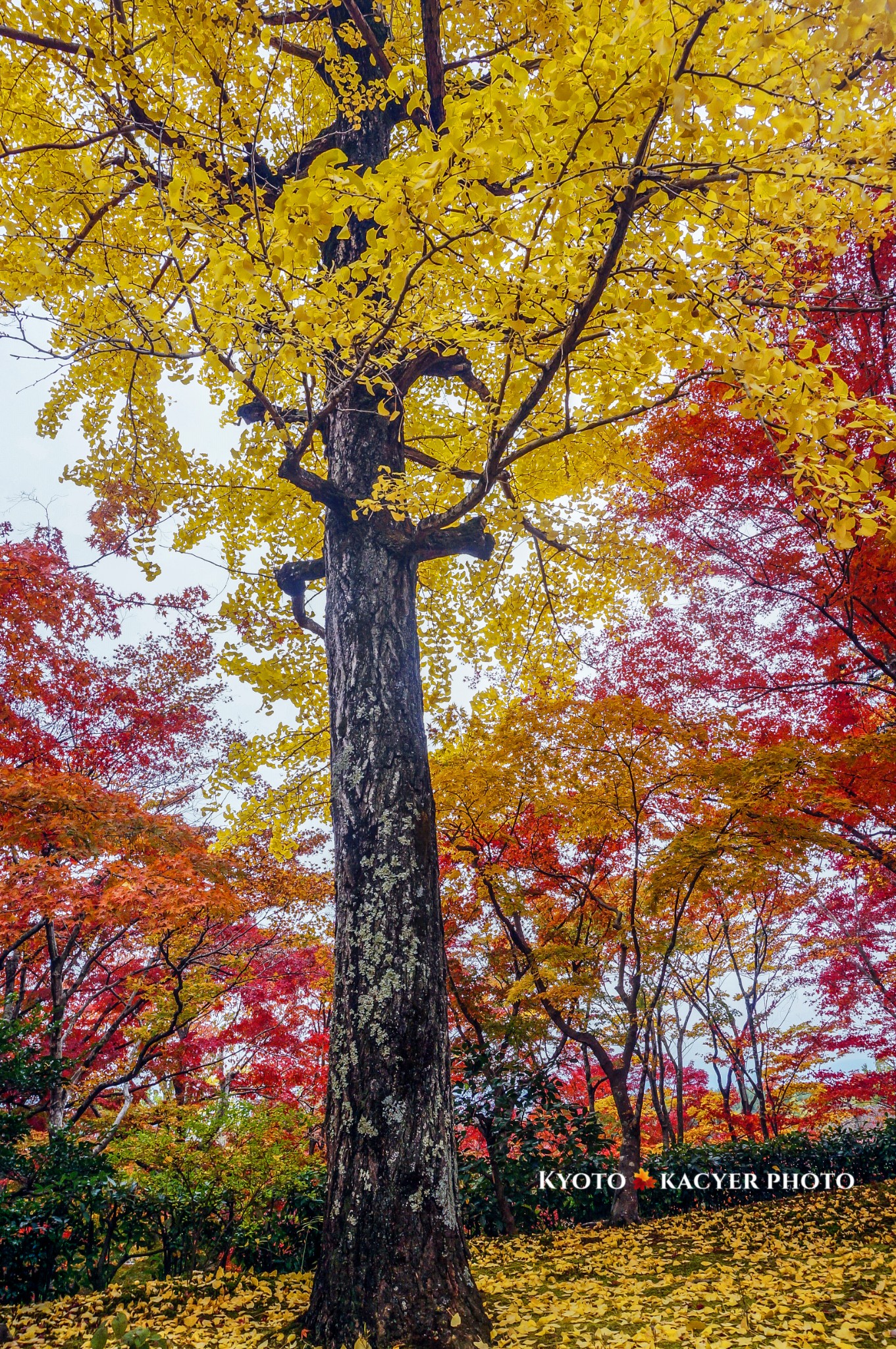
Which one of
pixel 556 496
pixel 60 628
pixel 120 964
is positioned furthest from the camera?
pixel 120 964

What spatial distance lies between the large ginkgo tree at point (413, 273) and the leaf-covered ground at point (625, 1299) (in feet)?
1.91

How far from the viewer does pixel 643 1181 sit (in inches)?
237

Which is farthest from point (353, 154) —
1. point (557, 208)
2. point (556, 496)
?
point (557, 208)

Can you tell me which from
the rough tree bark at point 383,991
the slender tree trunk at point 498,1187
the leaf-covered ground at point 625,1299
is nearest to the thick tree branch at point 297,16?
the rough tree bark at point 383,991

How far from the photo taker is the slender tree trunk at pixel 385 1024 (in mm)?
2332

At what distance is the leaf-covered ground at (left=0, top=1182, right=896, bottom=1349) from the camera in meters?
2.48

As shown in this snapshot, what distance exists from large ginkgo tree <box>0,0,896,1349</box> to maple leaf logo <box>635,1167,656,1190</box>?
4.50 metres

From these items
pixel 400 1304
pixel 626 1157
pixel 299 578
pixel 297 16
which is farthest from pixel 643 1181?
pixel 297 16

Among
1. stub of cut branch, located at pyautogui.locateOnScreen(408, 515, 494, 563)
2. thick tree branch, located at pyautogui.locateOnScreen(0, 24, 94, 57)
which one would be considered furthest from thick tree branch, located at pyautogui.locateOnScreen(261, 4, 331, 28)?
stub of cut branch, located at pyautogui.locateOnScreen(408, 515, 494, 563)

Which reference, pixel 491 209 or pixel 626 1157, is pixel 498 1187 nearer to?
pixel 626 1157

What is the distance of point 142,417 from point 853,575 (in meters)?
5.95

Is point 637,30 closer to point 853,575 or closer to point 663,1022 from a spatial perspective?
point 853,575

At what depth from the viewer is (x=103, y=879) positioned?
6980 mm

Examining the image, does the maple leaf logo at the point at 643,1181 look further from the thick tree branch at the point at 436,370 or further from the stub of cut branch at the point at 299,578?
the thick tree branch at the point at 436,370
